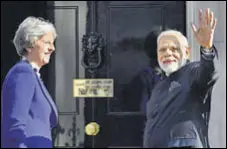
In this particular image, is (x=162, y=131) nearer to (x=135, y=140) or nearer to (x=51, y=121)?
(x=51, y=121)

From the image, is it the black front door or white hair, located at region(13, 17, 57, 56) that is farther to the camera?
the black front door

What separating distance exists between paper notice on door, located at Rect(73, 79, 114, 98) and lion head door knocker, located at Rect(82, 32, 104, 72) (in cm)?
11

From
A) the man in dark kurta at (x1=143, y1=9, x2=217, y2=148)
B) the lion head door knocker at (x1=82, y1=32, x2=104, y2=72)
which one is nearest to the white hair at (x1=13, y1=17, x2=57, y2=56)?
the man in dark kurta at (x1=143, y1=9, x2=217, y2=148)

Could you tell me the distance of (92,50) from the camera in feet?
18.4

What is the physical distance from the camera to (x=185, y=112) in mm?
3572

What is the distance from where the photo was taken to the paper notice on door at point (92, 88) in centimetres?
562

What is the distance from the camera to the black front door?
563cm

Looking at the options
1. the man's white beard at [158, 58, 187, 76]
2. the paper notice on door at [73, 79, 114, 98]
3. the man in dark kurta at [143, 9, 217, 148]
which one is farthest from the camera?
the paper notice on door at [73, 79, 114, 98]

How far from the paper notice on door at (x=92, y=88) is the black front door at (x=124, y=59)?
0.14ft

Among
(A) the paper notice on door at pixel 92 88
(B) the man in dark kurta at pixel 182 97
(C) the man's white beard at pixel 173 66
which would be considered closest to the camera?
(B) the man in dark kurta at pixel 182 97

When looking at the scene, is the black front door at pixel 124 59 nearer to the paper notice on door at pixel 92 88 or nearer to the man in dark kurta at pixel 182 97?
the paper notice on door at pixel 92 88

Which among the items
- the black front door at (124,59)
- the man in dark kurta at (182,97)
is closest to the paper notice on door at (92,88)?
the black front door at (124,59)

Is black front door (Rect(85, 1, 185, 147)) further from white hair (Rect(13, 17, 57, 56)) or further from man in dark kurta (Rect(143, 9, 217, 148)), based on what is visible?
white hair (Rect(13, 17, 57, 56))

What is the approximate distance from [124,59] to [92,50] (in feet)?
0.93
